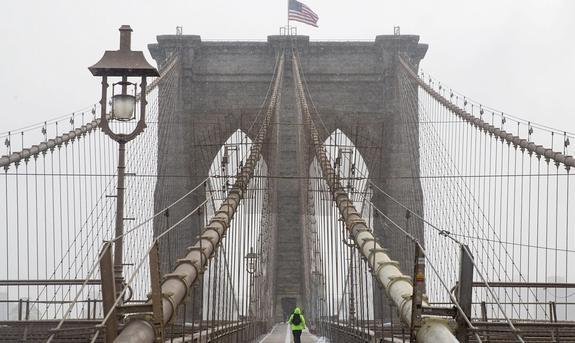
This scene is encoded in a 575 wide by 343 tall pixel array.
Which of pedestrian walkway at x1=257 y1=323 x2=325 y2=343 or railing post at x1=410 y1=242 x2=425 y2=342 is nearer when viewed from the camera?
railing post at x1=410 y1=242 x2=425 y2=342

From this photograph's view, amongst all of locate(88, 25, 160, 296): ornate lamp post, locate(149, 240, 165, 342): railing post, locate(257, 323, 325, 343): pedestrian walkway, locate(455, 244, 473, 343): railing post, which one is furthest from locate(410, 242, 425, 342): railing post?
locate(257, 323, 325, 343): pedestrian walkway

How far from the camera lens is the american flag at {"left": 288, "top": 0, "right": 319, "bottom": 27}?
3947cm

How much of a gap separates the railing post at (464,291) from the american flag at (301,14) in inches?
1311

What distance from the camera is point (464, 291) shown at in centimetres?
650

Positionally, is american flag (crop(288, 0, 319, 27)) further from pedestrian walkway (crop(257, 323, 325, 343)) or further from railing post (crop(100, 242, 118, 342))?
railing post (crop(100, 242, 118, 342))

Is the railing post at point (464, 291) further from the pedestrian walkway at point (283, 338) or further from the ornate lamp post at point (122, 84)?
the pedestrian walkway at point (283, 338)

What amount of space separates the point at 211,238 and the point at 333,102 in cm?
3062

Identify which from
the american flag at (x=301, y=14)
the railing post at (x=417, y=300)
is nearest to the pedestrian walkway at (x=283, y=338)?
the railing post at (x=417, y=300)

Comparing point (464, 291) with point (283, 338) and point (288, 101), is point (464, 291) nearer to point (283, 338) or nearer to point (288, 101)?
point (283, 338)

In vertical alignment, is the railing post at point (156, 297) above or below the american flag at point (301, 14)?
below

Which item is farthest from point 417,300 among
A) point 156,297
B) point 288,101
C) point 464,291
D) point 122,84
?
point 288,101

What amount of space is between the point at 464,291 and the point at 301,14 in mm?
33750

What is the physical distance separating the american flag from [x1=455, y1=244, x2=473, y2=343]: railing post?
3331cm

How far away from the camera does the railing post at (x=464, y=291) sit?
6441 millimetres
